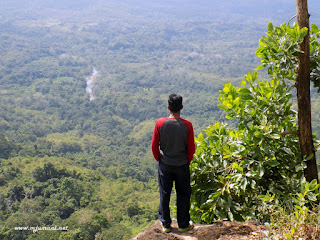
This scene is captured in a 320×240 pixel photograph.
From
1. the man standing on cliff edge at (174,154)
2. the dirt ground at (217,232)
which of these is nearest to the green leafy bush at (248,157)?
the dirt ground at (217,232)

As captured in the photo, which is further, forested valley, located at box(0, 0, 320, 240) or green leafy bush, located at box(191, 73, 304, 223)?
forested valley, located at box(0, 0, 320, 240)

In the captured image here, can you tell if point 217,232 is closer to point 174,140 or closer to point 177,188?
point 177,188

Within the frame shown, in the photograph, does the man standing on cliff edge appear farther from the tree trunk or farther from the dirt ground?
the tree trunk

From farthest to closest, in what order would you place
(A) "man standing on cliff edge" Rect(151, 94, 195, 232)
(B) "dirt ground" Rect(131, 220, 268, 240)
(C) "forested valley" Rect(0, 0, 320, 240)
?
(C) "forested valley" Rect(0, 0, 320, 240) → (A) "man standing on cliff edge" Rect(151, 94, 195, 232) → (B) "dirt ground" Rect(131, 220, 268, 240)

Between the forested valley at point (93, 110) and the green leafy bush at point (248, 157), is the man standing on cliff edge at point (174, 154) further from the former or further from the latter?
the forested valley at point (93, 110)

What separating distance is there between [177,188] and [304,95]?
4.65 feet

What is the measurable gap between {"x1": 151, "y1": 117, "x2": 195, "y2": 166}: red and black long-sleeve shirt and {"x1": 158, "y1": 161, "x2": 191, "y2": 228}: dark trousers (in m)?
0.07

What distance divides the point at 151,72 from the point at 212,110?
45.8 meters

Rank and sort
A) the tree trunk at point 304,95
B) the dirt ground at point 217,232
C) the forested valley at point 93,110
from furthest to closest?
1. the forested valley at point 93,110
2. the tree trunk at point 304,95
3. the dirt ground at point 217,232

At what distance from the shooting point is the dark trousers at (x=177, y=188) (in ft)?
10.2

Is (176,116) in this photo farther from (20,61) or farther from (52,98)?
(20,61)

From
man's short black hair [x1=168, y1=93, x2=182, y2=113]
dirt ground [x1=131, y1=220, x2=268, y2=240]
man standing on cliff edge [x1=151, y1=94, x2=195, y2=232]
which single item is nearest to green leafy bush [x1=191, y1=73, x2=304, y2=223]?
dirt ground [x1=131, y1=220, x2=268, y2=240]

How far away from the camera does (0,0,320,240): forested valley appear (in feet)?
92.6

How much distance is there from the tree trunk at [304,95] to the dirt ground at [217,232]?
2.68ft
